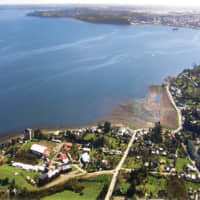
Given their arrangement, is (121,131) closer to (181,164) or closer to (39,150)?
(181,164)

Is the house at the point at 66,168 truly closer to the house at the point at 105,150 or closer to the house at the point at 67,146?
the house at the point at 67,146

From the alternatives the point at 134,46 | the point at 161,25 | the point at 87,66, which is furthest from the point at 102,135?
the point at 161,25

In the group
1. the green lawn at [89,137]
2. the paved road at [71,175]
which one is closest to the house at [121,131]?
the green lawn at [89,137]

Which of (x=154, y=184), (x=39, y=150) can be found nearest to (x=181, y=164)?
(x=154, y=184)

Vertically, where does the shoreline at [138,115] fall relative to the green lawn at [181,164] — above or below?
above

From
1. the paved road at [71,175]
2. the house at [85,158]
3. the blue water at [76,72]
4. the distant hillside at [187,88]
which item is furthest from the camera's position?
the distant hillside at [187,88]

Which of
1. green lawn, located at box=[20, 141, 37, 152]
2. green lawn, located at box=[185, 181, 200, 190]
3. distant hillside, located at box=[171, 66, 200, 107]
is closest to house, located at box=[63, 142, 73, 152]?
green lawn, located at box=[20, 141, 37, 152]

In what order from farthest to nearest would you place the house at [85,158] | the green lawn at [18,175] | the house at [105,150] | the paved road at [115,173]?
the house at [105,150] → the house at [85,158] → the green lawn at [18,175] → the paved road at [115,173]
